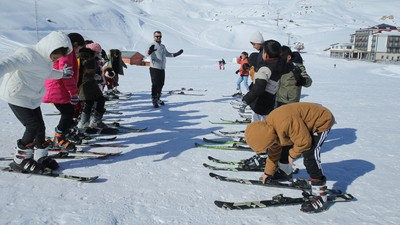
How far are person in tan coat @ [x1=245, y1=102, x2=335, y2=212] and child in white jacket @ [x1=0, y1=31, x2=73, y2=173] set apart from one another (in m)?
2.45

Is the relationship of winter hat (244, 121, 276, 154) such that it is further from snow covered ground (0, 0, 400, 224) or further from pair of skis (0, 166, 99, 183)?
pair of skis (0, 166, 99, 183)

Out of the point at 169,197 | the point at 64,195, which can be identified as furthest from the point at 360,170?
the point at 64,195

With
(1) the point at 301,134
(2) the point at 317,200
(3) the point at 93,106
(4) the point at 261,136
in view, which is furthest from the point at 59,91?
(2) the point at 317,200

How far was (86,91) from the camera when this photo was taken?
19.7ft

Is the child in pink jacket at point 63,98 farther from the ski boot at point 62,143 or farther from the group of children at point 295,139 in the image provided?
the group of children at point 295,139

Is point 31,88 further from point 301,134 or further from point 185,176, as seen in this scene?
point 301,134

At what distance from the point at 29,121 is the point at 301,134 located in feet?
10.1

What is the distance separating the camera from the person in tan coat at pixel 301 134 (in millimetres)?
3270

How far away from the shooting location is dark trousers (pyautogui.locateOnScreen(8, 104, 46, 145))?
3.92 meters

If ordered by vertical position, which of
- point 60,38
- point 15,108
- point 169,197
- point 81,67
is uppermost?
point 60,38

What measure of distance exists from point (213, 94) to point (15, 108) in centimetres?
950

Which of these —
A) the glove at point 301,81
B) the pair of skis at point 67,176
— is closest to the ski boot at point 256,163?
the glove at point 301,81

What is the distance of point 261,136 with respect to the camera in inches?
128

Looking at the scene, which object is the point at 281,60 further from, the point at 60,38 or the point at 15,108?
the point at 15,108
